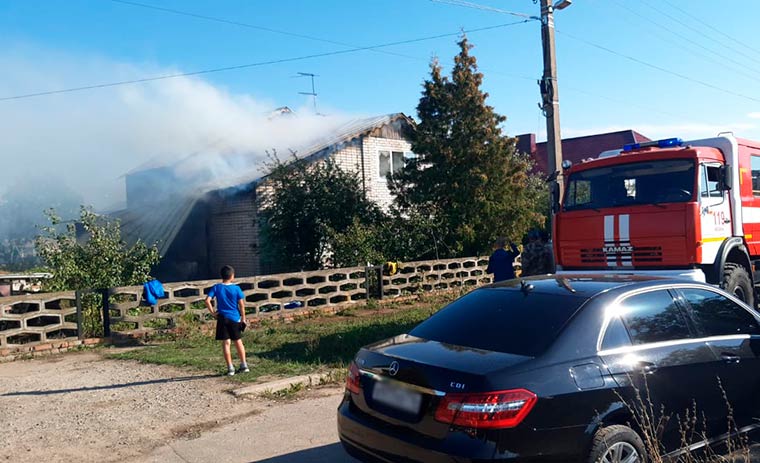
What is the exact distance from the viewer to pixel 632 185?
9.64 metres

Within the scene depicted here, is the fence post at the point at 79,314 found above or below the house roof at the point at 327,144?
below

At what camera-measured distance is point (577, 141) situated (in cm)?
3956

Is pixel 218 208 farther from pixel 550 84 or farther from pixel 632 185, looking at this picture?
pixel 632 185

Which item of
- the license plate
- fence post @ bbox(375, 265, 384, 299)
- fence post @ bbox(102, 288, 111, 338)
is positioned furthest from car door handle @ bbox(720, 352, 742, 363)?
fence post @ bbox(375, 265, 384, 299)

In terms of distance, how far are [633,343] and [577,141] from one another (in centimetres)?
3728

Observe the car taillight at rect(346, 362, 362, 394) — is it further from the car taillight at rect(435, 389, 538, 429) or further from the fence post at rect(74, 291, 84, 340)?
the fence post at rect(74, 291, 84, 340)

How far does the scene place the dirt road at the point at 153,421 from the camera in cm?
553

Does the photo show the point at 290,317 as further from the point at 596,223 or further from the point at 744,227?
the point at 744,227

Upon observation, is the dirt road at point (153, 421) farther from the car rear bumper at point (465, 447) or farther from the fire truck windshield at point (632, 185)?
the fire truck windshield at point (632, 185)

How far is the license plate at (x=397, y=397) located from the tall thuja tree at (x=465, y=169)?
1299 centimetres

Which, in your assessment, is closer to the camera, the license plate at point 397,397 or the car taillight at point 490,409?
the car taillight at point 490,409

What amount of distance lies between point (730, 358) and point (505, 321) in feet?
5.56

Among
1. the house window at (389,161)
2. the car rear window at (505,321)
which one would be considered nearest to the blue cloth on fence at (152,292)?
the car rear window at (505,321)

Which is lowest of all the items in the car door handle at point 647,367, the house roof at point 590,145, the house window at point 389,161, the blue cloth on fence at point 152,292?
the car door handle at point 647,367
